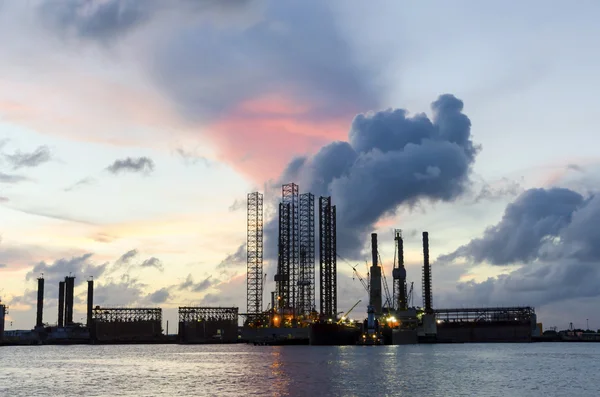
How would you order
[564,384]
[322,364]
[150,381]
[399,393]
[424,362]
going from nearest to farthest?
[399,393] → [564,384] → [150,381] → [322,364] → [424,362]

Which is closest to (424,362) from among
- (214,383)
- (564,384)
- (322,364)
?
(322,364)

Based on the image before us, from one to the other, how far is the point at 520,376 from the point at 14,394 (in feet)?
230

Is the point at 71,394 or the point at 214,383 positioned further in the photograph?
the point at 214,383

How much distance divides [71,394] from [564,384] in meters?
62.8

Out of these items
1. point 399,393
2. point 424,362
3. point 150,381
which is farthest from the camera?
point 424,362

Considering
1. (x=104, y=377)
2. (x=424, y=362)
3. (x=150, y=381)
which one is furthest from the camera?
(x=424, y=362)

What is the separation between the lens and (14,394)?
264 feet

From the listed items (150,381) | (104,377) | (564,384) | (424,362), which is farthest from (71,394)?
(424,362)

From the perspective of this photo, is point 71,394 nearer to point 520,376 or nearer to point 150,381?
point 150,381

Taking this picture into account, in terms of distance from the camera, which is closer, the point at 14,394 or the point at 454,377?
the point at 14,394

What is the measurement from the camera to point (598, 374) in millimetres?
109562

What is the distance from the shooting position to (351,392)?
76938 mm

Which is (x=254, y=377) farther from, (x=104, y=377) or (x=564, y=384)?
(x=564, y=384)

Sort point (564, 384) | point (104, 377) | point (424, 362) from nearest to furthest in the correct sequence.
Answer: point (564, 384)
point (104, 377)
point (424, 362)
